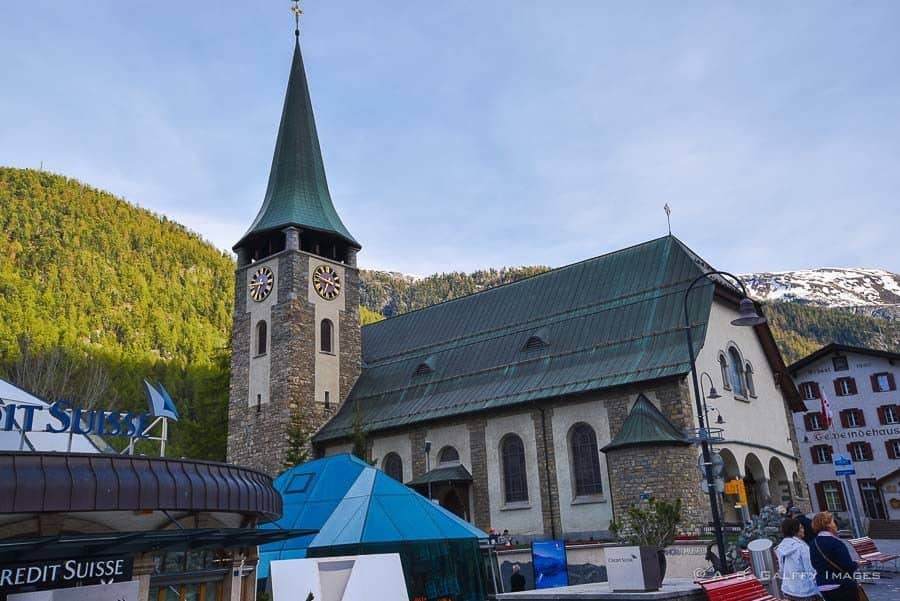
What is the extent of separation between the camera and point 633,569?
13.2m

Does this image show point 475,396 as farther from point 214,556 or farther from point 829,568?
point 829,568

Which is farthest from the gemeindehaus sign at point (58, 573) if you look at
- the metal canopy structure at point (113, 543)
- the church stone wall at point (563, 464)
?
the church stone wall at point (563, 464)

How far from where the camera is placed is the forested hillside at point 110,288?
322 feet

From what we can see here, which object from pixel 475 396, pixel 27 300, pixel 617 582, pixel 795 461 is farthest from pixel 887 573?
pixel 27 300

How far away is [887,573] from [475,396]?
17.9 m

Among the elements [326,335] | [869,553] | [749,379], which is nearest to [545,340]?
[749,379]

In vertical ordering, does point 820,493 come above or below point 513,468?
below

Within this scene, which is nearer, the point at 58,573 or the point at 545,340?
the point at 58,573

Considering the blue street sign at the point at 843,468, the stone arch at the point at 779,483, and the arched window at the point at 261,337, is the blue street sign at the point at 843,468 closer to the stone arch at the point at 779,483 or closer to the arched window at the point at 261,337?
the stone arch at the point at 779,483

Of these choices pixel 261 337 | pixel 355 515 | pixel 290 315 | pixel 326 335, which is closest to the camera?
pixel 355 515

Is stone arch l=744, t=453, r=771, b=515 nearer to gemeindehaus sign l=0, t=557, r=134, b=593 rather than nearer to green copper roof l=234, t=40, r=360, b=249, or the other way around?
green copper roof l=234, t=40, r=360, b=249

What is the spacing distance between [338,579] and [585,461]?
2087 cm

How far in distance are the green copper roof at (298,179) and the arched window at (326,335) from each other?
17.9ft

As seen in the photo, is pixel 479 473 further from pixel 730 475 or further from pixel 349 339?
pixel 349 339
